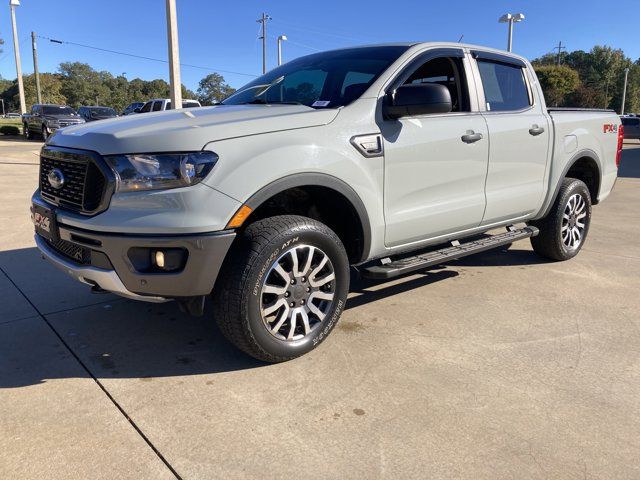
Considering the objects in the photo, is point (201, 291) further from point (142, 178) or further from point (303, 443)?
point (303, 443)

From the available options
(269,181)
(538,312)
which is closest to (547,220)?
(538,312)

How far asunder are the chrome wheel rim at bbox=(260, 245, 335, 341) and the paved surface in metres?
0.22

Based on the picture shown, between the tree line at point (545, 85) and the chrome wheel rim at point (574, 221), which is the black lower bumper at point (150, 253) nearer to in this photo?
the chrome wheel rim at point (574, 221)

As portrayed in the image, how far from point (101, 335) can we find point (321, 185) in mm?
1772

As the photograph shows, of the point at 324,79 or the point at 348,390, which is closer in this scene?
the point at 348,390

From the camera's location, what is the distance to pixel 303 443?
8.02 ft

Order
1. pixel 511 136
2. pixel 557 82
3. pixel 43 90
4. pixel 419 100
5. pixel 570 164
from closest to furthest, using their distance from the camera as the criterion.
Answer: pixel 419 100, pixel 511 136, pixel 570 164, pixel 557 82, pixel 43 90

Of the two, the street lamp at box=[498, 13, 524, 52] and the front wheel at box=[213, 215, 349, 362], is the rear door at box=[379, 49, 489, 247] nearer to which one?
the front wheel at box=[213, 215, 349, 362]

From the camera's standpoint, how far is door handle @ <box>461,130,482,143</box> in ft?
13.0

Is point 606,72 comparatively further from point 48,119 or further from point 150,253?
point 150,253

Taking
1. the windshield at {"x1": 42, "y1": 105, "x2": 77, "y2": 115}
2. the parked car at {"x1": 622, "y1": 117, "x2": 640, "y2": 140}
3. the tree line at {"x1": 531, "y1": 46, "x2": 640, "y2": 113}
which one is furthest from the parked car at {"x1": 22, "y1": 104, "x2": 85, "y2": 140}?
the tree line at {"x1": 531, "y1": 46, "x2": 640, "y2": 113}

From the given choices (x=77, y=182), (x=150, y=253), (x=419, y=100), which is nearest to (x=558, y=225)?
(x=419, y=100)

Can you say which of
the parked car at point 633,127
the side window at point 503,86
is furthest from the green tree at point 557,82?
the side window at point 503,86

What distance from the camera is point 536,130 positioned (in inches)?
184
